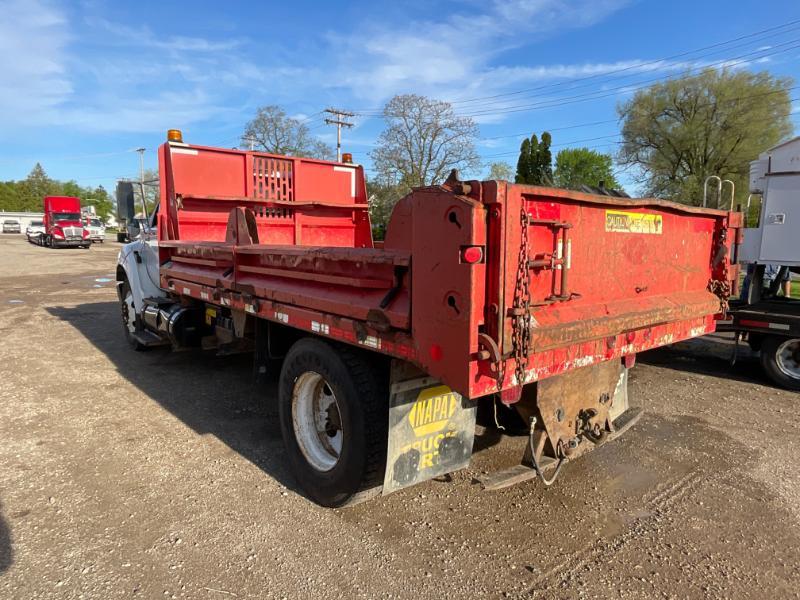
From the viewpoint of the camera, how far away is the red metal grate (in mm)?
6453

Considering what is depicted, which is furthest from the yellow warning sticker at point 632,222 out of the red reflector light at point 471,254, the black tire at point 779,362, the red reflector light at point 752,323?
the black tire at point 779,362

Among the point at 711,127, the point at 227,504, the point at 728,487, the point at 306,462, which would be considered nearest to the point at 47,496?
the point at 227,504

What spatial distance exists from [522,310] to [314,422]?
1.83m

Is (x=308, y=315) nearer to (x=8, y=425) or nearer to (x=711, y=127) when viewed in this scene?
(x=8, y=425)

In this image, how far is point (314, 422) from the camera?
3.61 metres

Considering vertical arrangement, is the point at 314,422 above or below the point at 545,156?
below

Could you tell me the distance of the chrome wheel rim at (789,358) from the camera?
237 inches

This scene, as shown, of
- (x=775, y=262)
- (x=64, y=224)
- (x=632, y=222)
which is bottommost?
(x=775, y=262)

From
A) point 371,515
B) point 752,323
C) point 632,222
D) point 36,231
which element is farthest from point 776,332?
point 36,231

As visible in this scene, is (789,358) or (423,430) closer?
(423,430)

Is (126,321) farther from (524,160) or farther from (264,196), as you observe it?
(524,160)

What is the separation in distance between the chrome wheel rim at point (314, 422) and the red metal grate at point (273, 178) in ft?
11.7

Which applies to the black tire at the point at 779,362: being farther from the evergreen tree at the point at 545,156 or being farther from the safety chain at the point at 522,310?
the evergreen tree at the point at 545,156

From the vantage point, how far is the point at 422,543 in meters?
3.02
